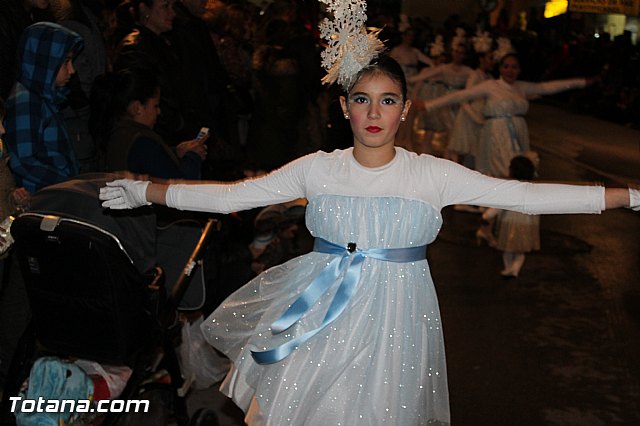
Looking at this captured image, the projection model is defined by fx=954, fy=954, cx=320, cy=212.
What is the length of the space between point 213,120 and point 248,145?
1.72 m

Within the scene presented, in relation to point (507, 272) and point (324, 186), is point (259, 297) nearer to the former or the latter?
point (324, 186)

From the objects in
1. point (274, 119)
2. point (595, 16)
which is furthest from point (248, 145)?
point (595, 16)

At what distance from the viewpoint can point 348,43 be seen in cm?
386

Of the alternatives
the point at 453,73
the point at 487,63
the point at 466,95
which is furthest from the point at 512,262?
the point at 453,73

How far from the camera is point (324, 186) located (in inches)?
154

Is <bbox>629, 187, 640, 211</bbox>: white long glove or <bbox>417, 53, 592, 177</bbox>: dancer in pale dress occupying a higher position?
<bbox>629, 187, 640, 211</bbox>: white long glove

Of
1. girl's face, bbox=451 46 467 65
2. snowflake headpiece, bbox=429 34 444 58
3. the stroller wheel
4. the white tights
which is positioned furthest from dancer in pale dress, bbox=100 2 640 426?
snowflake headpiece, bbox=429 34 444 58

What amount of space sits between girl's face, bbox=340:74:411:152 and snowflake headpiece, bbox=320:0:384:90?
70 millimetres

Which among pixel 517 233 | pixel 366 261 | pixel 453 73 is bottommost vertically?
pixel 517 233

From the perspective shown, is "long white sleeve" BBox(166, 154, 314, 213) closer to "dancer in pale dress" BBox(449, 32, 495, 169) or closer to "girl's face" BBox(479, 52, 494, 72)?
"dancer in pale dress" BBox(449, 32, 495, 169)

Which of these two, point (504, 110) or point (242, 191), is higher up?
point (242, 191)

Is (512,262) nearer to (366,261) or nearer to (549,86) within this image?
(549,86)

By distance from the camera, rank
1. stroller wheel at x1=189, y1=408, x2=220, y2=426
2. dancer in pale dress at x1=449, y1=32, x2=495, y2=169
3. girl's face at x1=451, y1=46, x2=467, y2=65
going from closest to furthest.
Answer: stroller wheel at x1=189, y1=408, x2=220, y2=426 → dancer in pale dress at x1=449, y1=32, x2=495, y2=169 → girl's face at x1=451, y1=46, x2=467, y2=65

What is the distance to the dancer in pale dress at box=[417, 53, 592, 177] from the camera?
31.5 ft
